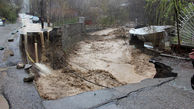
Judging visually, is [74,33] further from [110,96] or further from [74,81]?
[110,96]

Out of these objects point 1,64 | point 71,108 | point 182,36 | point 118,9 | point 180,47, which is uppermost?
point 118,9

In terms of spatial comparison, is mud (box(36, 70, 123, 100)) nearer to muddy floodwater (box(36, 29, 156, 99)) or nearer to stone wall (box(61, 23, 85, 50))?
muddy floodwater (box(36, 29, 156, 99))

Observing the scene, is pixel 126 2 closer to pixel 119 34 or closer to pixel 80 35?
pixel 119 34

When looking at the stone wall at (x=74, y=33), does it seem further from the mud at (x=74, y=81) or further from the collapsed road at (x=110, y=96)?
the collapsed road at (x=110, y=96)

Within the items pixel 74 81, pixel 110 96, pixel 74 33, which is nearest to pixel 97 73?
pixel 74 81

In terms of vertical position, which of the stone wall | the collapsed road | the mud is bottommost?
the mud

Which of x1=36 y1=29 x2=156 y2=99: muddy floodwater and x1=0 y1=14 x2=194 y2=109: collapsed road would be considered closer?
x1=0 y1=14 x2=194 y2=109: collapsed road

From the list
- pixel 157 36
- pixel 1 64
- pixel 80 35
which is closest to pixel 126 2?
pixel 80 35

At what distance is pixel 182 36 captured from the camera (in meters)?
6.66

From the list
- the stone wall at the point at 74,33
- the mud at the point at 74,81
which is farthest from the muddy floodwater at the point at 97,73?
the stone wall at the point at 74,33

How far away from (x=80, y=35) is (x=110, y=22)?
24.4 feet

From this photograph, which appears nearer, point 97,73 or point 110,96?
point 110,96

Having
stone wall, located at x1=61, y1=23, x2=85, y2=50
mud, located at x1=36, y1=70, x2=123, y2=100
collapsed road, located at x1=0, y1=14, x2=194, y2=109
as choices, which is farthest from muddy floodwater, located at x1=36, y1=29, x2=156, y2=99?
stone wall, located at x1=61, y1=23, x2=85, y2=50

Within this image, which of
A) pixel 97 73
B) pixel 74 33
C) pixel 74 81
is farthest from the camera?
pixel 74 33
